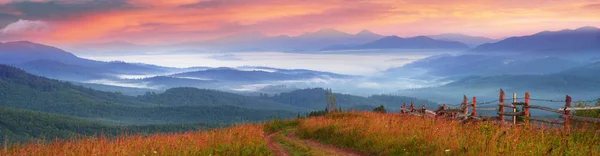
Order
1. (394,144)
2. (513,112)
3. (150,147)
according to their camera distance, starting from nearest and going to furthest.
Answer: (150,147), (394,144), (513,112)

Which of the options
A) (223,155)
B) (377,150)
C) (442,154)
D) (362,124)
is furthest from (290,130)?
(442,154)

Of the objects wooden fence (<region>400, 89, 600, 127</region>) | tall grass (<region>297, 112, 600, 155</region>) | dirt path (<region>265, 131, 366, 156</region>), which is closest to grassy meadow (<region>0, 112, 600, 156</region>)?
tall grass (<region>297, 112, 600, 155</region>)

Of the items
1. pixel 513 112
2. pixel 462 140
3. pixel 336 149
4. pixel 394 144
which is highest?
pixel 513 112

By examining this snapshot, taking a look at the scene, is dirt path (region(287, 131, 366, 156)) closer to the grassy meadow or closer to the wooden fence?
the grassy meadow

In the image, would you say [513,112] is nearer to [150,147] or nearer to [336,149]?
[336,149]

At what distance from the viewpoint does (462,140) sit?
43.0 feet

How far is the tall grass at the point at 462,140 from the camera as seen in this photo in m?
11.8

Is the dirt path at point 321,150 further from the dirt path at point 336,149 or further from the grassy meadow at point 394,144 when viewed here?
the grassy meadow at point 394,144

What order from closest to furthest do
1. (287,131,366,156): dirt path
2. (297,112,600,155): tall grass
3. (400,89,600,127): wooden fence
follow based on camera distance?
(297,112,600,155): tall grass < (287,131,366,156): dirt path < (400,89,600,127): wooden fence

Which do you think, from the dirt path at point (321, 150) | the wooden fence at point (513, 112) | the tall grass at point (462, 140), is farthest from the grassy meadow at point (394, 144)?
the wooden fence at point (513, 112)

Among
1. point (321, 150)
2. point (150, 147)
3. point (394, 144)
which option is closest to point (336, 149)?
point (321, 150)

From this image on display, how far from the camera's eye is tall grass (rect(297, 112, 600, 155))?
38.9 ft

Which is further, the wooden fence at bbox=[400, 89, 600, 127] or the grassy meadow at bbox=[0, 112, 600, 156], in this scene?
the wooden fence at bbox=[400, 89, 600, 127]

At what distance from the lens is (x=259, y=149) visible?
14914 mm
